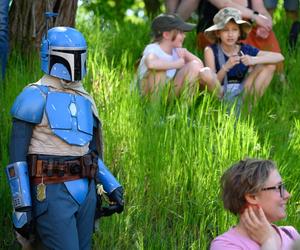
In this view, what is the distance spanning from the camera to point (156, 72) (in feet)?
23.2

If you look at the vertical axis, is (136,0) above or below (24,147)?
below

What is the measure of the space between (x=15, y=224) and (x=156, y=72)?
2487mm

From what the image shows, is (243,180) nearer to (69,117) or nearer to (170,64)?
(69,117)

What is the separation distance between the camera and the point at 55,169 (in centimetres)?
481

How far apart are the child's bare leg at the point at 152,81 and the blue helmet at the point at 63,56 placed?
6.54 ft

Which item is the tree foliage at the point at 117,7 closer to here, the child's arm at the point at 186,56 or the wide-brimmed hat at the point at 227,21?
the wide-brimmed hat at the point at 227,21

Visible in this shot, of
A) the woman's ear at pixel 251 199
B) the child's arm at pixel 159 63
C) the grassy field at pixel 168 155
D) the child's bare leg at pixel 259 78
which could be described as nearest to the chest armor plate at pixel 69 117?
the grassy field at pixel 168 155

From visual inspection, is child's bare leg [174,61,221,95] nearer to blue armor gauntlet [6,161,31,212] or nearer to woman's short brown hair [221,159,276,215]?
blue armor gauntlet [6,161,31,212]

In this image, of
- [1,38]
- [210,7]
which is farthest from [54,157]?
[210,7]

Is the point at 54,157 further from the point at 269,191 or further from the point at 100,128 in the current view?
the point at 269,191

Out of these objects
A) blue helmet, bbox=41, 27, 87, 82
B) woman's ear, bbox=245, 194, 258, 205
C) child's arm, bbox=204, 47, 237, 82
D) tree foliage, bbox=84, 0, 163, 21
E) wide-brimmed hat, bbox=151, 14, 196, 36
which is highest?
blue helmet, bbox=41, 27, 87, 82

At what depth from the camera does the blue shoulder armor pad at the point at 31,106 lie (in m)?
4.79

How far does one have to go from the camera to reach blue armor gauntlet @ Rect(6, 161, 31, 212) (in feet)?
15.4

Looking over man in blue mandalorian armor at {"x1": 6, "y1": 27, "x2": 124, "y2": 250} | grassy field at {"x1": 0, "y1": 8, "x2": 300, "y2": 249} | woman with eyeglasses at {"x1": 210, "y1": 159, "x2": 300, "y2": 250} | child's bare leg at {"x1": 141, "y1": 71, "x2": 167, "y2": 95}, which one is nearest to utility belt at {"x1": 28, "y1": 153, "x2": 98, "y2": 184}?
man in blue mandalorian armor at {"x1": 6, "y1": 27, "x2": 124, "y2": 250}
